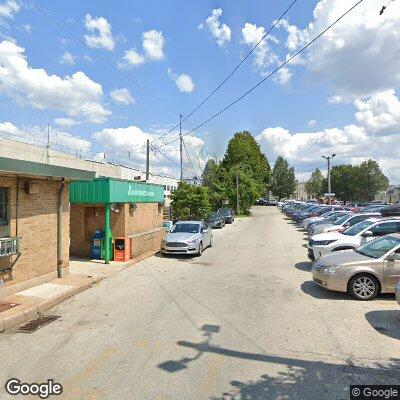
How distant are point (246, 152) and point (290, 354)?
59.3 metres

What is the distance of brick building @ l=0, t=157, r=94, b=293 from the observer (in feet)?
29.3

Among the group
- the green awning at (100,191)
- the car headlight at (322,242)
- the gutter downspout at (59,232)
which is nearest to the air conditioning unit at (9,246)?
the gutter downspout at (59,232)

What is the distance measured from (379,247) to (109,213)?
9.41 m

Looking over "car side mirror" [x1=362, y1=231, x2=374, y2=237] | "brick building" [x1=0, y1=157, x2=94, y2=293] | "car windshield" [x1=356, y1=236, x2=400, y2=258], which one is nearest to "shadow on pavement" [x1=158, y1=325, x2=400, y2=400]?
"car windshield" [x1=356, y1=236, x2=400, y2=258]

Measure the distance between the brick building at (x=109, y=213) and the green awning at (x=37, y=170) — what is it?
2900mm

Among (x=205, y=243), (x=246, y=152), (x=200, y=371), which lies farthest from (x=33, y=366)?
(x=246, y=152)

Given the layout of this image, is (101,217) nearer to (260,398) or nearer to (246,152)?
(260,398)

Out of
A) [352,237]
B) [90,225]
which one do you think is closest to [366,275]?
[352,237]

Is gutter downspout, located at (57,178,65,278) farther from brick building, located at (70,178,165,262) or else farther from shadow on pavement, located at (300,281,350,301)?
shadow on pavement, located at (300,281,350,301)

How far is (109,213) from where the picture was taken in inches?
572

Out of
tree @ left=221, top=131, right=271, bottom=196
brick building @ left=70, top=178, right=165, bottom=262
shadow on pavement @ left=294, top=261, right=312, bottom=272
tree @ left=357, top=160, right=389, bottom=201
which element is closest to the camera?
shadow on pavement @ left=294, top=261, right=312, bottom=272

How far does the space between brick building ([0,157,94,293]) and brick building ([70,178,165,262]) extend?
2.95m

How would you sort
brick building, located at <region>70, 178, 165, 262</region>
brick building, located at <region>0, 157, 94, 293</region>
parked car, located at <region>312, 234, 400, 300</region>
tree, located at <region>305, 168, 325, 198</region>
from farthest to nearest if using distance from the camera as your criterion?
tree, located at <region>305, 168, 325, 198</region> → brick building, located at <region>70, 178, 165, 262</region> → brick building, located at <region>0, 157, 94, 293</region> → parked car, located at <region>312, 234, 400, 300</region>

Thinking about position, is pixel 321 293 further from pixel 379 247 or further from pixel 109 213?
pixel 109 213
